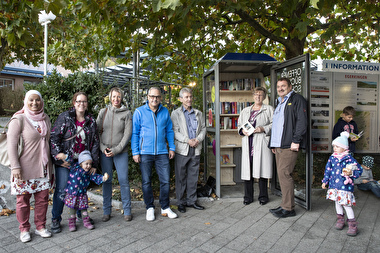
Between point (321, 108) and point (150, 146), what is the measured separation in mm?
4135

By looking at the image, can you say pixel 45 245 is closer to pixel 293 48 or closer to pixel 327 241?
pixel 327 241

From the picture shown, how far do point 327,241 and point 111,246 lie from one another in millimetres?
2672

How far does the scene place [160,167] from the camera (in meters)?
4.44

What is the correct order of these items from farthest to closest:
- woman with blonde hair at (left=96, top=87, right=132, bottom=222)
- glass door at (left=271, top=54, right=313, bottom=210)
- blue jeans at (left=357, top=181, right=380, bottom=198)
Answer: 1. blue jeans at (left=357, top=181, right=380, bottom=198)
2. glass door at (left=271, top=54, right=313, bottom=210)
3. woman with blonde hair at (left=96, top=87, right=132, bottom=222)

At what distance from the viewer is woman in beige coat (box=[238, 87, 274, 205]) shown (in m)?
5.02

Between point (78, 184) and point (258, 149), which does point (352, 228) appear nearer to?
point (258, 149)

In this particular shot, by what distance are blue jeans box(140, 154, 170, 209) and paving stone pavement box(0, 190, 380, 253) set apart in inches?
11.3

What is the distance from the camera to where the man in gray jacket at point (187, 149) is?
4.75 meters

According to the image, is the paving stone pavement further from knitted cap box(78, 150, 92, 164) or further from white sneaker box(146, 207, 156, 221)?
knitted cap box(78, 150, 92, 164)

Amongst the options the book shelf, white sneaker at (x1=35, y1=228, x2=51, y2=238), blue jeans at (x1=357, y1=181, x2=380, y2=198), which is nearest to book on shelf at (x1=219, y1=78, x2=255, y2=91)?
the book shelf

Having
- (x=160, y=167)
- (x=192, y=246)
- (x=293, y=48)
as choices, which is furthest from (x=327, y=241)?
(x=293, y=48)

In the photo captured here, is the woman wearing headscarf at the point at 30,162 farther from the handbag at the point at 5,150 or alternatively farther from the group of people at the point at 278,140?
the group of people at the point at 278,140

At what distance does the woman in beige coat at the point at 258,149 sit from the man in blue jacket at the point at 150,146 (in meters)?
1.56

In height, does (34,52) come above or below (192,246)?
above
